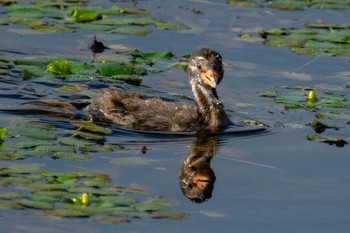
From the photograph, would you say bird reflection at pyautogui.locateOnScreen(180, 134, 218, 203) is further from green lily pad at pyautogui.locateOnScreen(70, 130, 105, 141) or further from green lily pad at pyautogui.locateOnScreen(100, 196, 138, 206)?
green lily pad at pyautogui.locateOnScreen(70, 130, 105, 141)

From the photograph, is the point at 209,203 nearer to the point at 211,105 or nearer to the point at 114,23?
the point at 211,105

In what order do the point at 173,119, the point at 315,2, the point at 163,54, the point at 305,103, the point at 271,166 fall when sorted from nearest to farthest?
the point at 271,166, the point at 173,119, the point at 305,103, the point at 163,54, the point at 315,2

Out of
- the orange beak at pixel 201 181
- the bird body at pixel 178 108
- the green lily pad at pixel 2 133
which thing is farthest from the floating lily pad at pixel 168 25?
the green lily pad at pixel 2 133

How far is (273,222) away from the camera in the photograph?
1079cm

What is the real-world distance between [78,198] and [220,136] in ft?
12.8

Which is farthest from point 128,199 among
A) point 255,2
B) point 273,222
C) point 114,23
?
point 255,2

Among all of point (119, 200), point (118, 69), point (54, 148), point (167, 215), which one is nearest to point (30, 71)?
point (118, 69)

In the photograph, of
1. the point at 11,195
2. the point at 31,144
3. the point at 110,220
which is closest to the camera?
the point at 110,220

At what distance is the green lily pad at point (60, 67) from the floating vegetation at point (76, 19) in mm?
1839

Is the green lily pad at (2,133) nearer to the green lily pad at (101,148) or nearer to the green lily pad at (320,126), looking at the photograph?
the green lily pad at (101,148)

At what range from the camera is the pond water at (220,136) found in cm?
1091

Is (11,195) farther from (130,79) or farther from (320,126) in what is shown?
(130,79)

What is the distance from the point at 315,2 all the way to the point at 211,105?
21.0 ft

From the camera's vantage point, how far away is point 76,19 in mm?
18344
